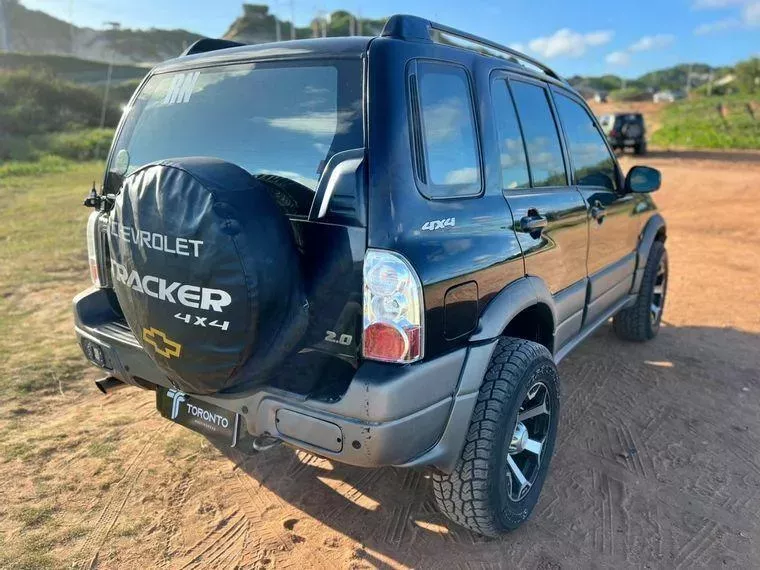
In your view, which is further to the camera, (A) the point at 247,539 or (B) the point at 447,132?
(A) the point at 247,539

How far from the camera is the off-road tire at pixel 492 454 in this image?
7.62 ft

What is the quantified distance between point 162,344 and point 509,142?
1.73 m

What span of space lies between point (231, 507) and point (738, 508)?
2400mm

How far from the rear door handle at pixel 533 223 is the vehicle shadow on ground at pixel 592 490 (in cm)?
130

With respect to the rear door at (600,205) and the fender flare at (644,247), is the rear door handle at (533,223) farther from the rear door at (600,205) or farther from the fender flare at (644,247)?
the fender flare at (644,247)

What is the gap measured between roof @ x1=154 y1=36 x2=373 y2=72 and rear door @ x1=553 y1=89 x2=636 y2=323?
1.62m

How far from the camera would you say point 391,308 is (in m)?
1.96

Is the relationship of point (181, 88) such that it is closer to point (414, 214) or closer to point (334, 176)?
point (334, 176)

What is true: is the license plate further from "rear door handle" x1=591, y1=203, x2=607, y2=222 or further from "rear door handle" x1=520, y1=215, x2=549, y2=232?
"rear door handle" x1=591, y1=203, x2=607, y2=222

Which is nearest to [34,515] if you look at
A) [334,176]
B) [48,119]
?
[334,176]

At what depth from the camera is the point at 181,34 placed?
196ft

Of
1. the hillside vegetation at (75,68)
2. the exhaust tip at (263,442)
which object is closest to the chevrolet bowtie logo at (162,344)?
the exhaust tip at (263,442)

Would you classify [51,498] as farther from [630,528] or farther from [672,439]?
[672,439]

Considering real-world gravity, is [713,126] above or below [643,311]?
above
